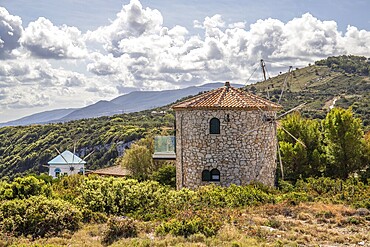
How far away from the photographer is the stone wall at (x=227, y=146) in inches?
903

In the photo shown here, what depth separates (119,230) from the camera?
1376cm

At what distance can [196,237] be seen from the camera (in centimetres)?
1299

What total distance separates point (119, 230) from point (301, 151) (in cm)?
1711

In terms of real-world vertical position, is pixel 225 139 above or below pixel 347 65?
below

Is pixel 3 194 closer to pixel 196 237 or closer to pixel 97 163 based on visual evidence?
pixel 196 237

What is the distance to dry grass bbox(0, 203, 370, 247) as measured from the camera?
12.6 m

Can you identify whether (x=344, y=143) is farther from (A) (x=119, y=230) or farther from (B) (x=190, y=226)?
(A) (x=119, y=230)

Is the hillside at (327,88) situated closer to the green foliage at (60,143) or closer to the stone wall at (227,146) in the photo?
the green foliage at (60,143)

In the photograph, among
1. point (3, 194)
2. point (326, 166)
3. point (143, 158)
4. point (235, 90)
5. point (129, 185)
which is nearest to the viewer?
point (3, 194)

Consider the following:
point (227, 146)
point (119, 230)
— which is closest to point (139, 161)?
point (227, 146)

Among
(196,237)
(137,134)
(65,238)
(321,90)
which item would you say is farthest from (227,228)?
(321,90)

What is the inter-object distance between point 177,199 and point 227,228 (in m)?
4.84

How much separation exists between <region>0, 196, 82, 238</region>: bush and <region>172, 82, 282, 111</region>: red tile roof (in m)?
10.1

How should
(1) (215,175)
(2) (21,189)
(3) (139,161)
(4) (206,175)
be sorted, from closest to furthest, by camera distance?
(2) (21,189), (1) (215,175), (4) (206,175), (3) (139,161)
